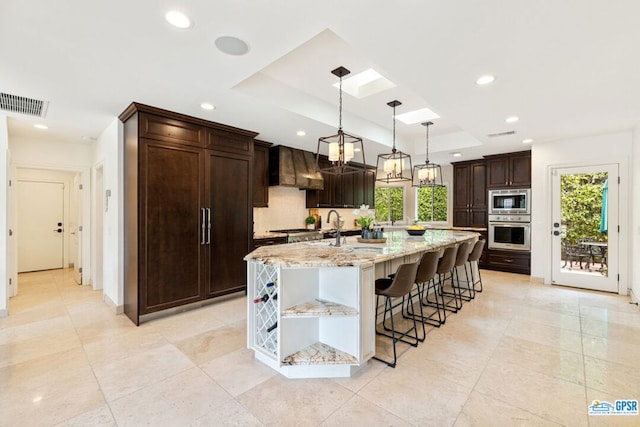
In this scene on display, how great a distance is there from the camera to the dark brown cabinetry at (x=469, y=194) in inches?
253

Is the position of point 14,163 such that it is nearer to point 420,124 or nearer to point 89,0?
point 89,0

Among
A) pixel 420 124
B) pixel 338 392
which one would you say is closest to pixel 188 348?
pixel 338 392

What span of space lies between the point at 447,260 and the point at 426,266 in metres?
0.62

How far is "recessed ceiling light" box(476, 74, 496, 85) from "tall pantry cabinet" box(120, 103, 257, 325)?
9.78ft

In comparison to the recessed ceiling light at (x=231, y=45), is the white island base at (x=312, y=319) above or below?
below

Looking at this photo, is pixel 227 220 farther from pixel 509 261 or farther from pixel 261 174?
pixel 509 261

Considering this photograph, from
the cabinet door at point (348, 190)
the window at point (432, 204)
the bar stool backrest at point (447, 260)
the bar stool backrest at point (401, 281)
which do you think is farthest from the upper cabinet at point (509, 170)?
the bar stool backrest at point (401, 281)

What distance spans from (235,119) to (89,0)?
81.8 inches

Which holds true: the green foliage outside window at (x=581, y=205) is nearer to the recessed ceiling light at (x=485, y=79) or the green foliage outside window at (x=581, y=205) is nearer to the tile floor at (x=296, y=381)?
the tile floor at (x=296, y=381)

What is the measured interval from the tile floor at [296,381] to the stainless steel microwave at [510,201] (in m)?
2.54

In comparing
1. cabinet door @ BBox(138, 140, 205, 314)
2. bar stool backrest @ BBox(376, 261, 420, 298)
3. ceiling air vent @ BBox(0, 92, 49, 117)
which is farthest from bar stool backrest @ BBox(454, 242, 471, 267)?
ceiling air vent @ BBox(0, 92, 49, 117)

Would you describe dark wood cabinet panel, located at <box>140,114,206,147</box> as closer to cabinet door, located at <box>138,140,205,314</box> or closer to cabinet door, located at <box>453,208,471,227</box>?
cabinet door, located at <box>138,140,205,314</box>

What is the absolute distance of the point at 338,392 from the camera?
208 cm

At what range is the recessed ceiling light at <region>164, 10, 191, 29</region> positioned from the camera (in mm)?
1765
